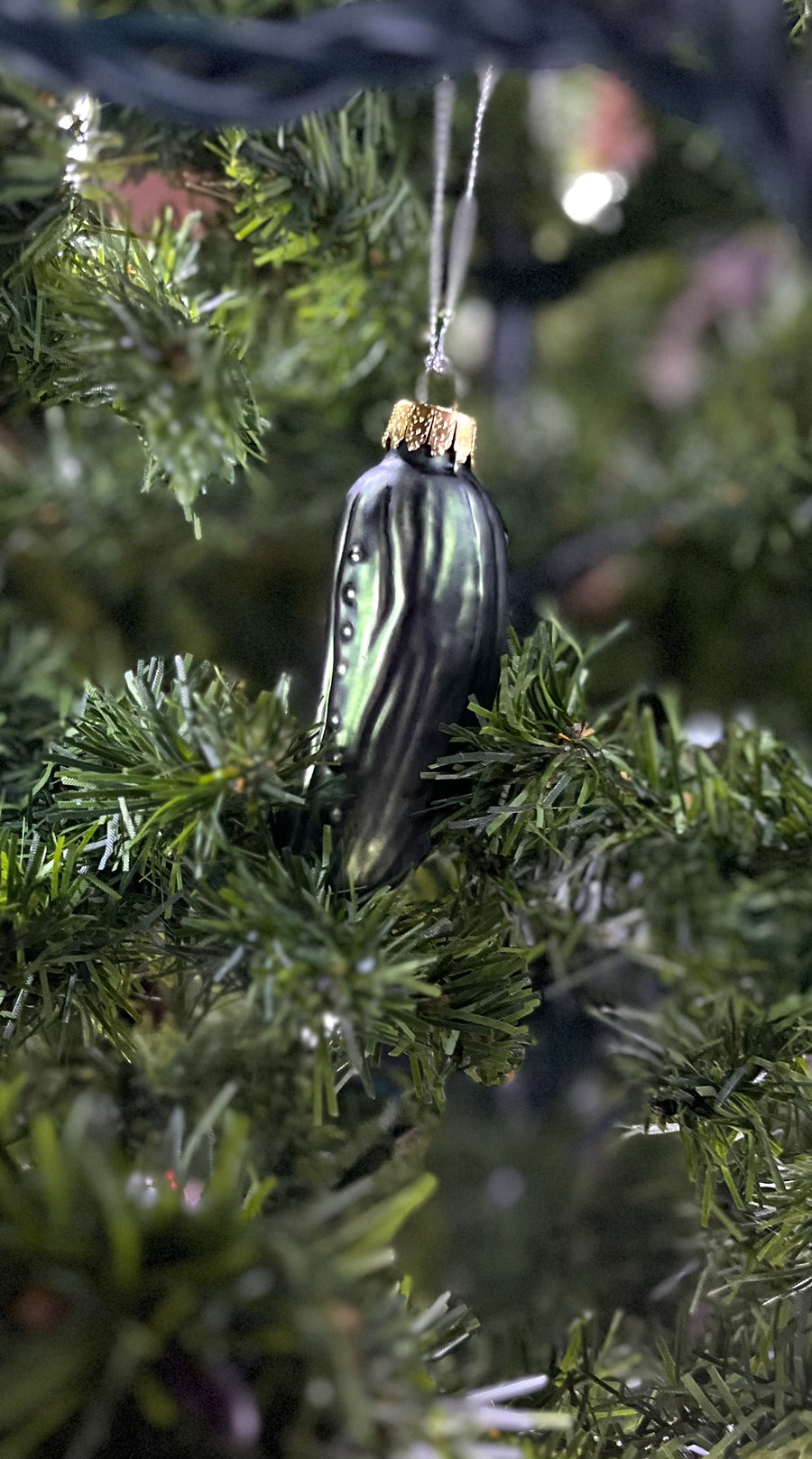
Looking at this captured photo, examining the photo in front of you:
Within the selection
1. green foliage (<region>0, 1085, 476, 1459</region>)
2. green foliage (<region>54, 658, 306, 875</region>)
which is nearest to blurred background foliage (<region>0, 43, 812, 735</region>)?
green foliage (<region>54, 658, 306, 875</region>)

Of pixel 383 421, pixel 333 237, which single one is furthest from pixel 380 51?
pixel 383 421

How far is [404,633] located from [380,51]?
10 centimetres

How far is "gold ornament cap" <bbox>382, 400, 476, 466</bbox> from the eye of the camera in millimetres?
227

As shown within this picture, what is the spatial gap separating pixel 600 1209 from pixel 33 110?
0.35 metres

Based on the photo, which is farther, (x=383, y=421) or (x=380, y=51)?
(x=383, y=421)

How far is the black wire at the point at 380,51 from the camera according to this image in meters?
0.15

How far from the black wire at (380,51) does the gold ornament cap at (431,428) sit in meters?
0.07

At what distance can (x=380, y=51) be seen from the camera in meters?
0.15

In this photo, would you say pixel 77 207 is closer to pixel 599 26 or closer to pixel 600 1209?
pixel 599 26

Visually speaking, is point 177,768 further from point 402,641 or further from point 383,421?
point 383,421

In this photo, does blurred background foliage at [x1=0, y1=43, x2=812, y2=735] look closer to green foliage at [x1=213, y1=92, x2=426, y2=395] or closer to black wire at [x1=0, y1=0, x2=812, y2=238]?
A: green foliage at [x1=213, y1=92, x2=426, y2=395]

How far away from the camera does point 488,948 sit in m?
0.22

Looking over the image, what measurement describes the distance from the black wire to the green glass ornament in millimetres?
78

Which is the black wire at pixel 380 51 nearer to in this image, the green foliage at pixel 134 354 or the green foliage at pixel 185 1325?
the green foliage at pixel 134 354
